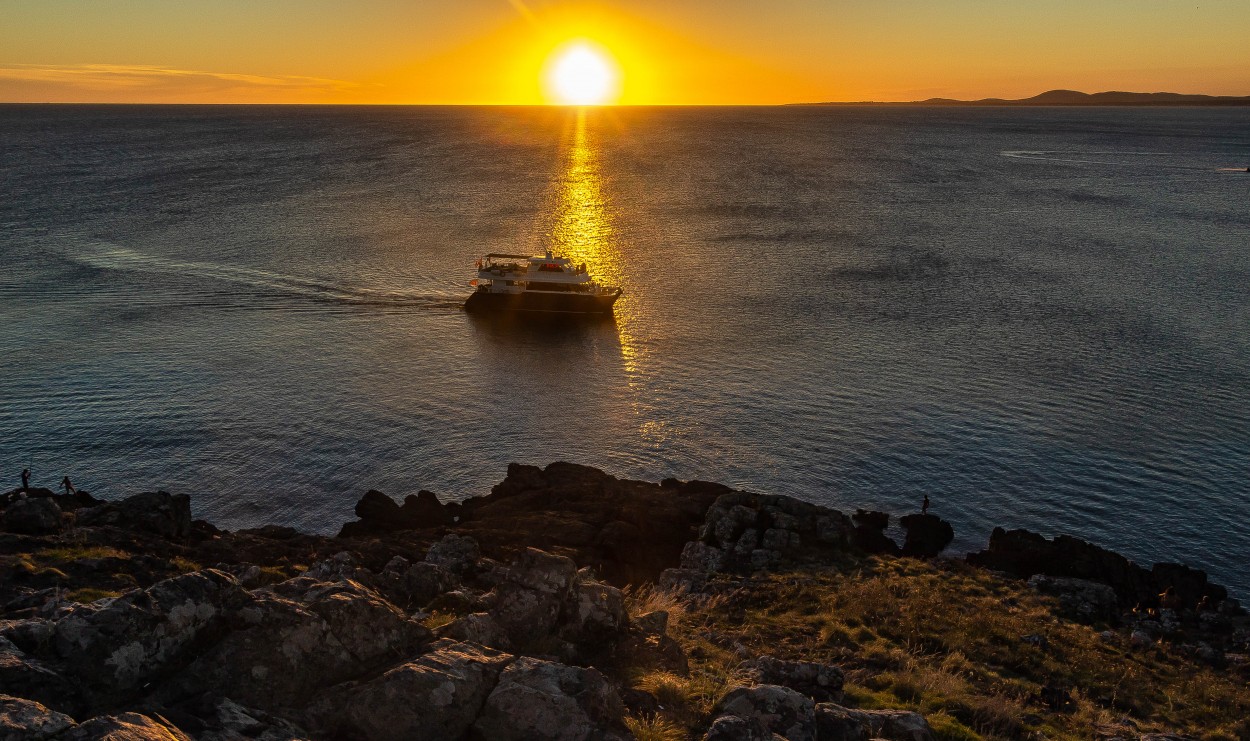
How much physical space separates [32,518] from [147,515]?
153 inches

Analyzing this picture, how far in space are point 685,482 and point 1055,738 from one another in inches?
950

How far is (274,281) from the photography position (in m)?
78.9

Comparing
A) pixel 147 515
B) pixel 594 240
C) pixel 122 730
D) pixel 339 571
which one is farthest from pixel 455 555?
pixel 594 240

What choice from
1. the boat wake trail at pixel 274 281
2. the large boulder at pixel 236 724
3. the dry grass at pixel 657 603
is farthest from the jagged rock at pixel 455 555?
the boat wake trail at pixel 274 281

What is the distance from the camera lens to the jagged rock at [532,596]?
1351 cm

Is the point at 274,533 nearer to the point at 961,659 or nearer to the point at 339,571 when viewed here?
the point at 339,571

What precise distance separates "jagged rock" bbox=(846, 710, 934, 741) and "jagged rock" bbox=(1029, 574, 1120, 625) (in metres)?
17.4

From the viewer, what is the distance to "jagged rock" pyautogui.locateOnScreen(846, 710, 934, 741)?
40.7ft

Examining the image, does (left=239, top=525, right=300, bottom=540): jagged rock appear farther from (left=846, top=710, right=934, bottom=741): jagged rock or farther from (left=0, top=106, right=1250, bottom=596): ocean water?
(left=846, top=710, right=934, bottom=741): jagged rock

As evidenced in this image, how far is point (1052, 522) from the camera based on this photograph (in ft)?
122

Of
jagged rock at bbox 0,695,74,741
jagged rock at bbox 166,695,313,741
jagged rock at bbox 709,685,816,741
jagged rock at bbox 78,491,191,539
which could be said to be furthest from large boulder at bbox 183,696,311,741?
jagged rock at bbox 78,491,191,539

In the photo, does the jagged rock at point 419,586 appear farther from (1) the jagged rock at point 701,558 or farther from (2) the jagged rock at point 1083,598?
(2) the jagged rock at point 1083,598

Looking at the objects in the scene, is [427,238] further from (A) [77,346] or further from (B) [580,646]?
(B) [580,646]

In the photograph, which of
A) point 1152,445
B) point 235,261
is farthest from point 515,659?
→ point 235,261
